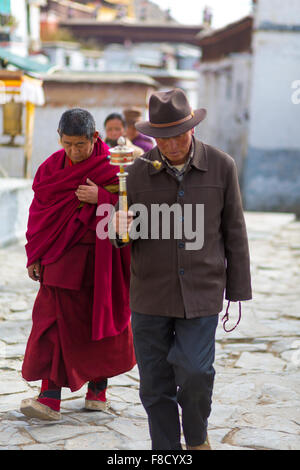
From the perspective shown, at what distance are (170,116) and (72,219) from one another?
1.09m

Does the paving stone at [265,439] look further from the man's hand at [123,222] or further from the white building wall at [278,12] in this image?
the white building wall at [278,12]

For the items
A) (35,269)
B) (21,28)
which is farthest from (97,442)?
(21,28)

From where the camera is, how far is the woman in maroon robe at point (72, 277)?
402cm

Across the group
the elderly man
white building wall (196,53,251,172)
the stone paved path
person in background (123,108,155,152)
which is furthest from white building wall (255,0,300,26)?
the elderly man

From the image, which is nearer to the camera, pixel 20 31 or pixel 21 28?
pixel 20 31

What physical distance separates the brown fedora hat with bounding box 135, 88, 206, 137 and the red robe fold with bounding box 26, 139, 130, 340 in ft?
2.59

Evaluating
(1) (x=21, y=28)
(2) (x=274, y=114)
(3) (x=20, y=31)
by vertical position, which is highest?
(1) (x=21, y=28)

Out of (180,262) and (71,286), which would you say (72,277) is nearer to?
(71,286)

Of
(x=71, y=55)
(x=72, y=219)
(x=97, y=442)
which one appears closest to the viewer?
(x=97, y=442)

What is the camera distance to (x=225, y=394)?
4.60 m

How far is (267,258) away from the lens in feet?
32.7

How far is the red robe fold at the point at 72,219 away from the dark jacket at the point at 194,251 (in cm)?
67

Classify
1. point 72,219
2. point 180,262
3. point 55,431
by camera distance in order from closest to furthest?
point 180,262 < point 55,431 < point 72,219
